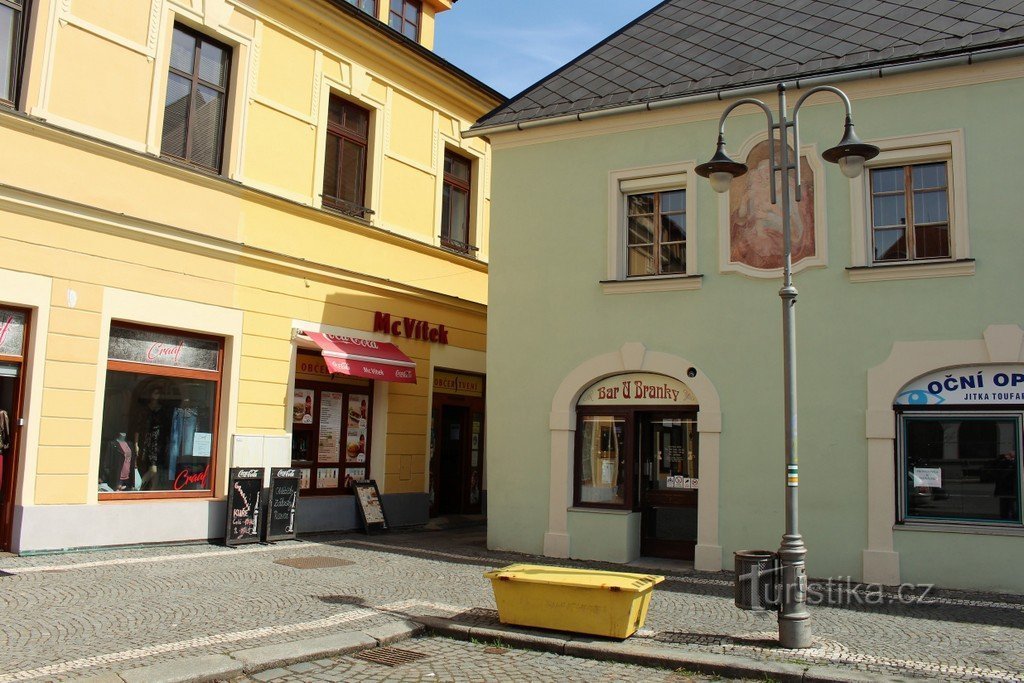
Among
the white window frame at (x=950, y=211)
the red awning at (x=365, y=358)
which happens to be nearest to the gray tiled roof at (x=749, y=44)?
the white window frame at (x=950, y=211)

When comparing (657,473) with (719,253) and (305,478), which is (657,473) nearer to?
(719,253)

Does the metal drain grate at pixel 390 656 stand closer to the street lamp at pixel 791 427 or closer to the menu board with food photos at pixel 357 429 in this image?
the street lamp at pixel 791 427

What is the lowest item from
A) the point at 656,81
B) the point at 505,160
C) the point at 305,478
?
the point at 305,478

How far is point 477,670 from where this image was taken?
6.96 m

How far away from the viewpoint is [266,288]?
13906 millimetres

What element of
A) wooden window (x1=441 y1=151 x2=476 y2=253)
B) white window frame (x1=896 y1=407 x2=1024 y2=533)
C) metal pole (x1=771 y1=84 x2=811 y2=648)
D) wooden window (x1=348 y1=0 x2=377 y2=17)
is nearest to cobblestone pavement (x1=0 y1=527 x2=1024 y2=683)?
metal pole (x1=771 y1=84 x2=811 y2=648)

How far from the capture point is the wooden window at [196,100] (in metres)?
13.0

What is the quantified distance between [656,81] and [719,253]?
2897 millimetres

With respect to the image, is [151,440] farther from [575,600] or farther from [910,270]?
[910,270]

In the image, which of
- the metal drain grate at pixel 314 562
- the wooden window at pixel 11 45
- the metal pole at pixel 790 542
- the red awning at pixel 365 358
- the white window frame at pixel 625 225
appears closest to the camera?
the metal pole at pixel 790 542

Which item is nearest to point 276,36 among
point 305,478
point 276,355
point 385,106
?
point 385,106

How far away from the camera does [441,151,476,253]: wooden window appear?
18344 millimetres

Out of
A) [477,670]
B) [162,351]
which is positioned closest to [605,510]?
[477,670]

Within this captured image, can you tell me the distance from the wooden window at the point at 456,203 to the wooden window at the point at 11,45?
8417mm
